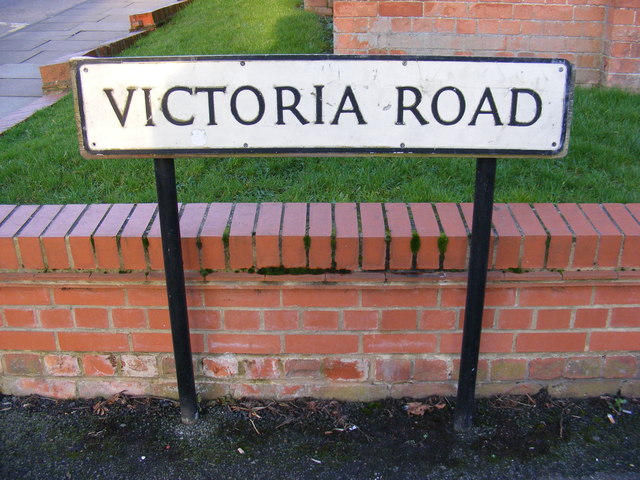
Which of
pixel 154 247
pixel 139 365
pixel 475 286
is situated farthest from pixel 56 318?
pixel 475 286

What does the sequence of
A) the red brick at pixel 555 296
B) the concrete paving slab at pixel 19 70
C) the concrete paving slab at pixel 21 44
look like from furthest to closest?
the concrete paving slab at pixel 21 44 → the concrete paving slab at pixel 19 70 → the red brick at pixel 555 296

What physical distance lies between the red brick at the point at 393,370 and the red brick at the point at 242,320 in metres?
0.51

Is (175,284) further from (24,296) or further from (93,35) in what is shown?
(93,35)

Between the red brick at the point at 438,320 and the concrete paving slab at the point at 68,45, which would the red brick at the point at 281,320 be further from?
the concrete paving slab at the point at 68,45

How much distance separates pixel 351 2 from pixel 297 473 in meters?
3.79

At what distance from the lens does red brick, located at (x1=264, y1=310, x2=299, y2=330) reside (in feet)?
8.12

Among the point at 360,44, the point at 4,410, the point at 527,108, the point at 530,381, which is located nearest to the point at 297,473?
the point at 530,381

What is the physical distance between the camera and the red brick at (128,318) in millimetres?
2490

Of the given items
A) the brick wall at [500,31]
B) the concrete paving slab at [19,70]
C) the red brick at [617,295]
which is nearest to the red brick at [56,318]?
the red brick at [617,295]

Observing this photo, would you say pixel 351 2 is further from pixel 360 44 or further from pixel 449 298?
pixel 449 298

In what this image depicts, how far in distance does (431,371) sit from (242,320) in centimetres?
78

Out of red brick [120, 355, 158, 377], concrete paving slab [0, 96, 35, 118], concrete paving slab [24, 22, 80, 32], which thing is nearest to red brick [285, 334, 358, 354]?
red brick [120, 355, 158, 377]

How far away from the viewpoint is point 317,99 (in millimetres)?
1986

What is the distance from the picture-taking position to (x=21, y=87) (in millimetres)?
6469
